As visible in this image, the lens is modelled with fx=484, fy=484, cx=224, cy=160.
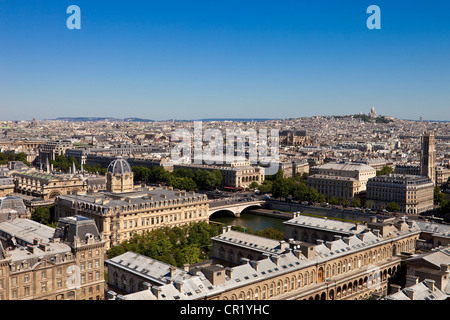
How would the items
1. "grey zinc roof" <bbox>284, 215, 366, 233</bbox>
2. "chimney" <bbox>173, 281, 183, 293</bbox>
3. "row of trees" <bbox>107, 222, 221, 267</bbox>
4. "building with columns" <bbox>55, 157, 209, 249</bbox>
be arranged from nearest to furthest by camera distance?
"chimney" <bbox>173, 281, 183, 293</bbox>, "row of trees" <bbox>107, 222, 221, 267</bbox>, "grey zinc roof" <bbox>284, 215, 366, 233</bbox>, "building with columns" <bbox>55, 157, 209, 249</bbox>

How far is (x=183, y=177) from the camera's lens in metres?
89.4

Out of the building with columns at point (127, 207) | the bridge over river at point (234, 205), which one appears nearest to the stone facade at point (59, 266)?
the building with columns at point (127, 207)

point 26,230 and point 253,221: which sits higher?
point 26,230

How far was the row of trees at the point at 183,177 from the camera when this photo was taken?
3302 inches

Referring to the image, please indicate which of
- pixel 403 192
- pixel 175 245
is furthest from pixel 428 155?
pixel 175 245

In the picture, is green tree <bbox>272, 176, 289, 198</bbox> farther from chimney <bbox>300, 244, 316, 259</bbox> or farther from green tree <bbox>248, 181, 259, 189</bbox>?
chimney <bbox>300, 244, 316, 259</bbox>

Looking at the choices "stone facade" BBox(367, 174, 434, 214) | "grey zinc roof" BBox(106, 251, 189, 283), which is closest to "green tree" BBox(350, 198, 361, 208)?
"stone facade" BBox(367, 174, 434, 214)

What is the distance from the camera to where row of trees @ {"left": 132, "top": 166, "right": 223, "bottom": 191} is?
275ft

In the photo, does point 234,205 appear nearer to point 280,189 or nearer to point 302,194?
point 280,189

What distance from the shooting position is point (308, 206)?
7000 cm

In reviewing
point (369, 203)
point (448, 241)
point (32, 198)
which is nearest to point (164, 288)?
point (448, 241)

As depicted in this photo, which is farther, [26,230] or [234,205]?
[234,205]

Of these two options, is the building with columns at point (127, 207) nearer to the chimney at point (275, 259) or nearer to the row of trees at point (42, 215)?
the row of trees at point (42, 215)
